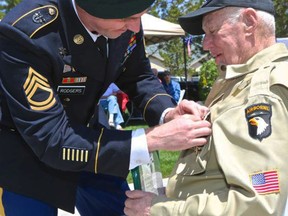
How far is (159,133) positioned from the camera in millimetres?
1754

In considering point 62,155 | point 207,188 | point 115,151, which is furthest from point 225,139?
point 62,155

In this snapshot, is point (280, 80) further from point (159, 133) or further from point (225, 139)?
point (159, 133)

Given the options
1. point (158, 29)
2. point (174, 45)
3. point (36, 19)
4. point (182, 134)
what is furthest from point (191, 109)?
point (174, 45)

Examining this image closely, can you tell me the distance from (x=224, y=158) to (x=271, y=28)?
2.38 ft

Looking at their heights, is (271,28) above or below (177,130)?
above

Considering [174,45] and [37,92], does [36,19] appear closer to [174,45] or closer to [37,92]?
[37,92]

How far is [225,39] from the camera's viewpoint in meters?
2.05

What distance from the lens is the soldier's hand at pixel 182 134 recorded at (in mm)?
1712

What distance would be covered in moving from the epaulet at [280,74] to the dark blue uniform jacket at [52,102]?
605 millimetres

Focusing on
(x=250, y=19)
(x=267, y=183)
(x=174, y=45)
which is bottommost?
(x=174, y=45)

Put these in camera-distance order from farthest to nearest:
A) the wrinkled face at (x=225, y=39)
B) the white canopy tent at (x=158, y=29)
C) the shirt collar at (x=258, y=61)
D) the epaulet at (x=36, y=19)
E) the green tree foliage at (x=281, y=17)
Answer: the green tree foliage at (x=281, y=17) → the white canopy tent at (x=158, y=29) → the wrinkled face at (x=225, y=39) → the shirt collar at (x=258, y=61) → the epaulet at (x=36, y=19)

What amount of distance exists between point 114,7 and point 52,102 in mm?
443


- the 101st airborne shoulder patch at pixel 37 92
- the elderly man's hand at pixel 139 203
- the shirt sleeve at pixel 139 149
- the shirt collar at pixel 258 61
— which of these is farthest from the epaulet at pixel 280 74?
the 101st airborne shoulder patch at pixel 37 92

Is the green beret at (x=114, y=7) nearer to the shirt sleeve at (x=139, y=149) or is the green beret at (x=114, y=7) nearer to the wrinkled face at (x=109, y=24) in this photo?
the wrinkled face at (x=109, y=24)
